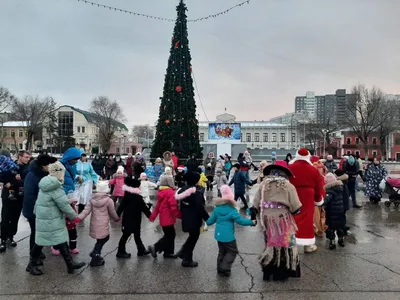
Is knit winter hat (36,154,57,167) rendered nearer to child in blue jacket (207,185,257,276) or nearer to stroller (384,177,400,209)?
child in blue jacket (207,185,257,276)

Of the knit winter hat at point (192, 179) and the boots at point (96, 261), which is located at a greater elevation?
the knit winter hat at point (192, 179)

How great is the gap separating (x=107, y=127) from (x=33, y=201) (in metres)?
70.5

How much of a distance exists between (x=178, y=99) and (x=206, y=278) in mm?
14946

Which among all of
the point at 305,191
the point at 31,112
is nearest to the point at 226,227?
the point at 305,191

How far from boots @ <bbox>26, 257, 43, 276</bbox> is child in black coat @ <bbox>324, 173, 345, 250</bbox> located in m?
4.92

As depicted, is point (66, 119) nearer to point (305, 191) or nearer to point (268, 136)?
point (268, 136)

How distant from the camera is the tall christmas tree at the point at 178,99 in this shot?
19156 millimetres

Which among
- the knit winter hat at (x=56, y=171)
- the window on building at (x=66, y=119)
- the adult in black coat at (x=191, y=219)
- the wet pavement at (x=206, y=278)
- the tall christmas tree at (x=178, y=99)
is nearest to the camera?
the wet pavement at (x=206, y=278)

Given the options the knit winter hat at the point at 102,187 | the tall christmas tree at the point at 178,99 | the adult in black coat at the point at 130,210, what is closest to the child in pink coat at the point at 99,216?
the knit winter hat at the point at 102,187

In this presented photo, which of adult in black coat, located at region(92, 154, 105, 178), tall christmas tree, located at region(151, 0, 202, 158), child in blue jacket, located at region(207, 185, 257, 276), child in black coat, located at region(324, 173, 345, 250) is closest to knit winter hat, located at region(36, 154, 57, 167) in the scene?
child in blue jacket, located at region(207, 185, 257, 276)

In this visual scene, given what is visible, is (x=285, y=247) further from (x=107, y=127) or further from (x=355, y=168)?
(x=107, y=127)

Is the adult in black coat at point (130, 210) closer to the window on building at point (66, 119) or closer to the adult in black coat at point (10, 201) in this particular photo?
the adult in black coat at point (10, 201)

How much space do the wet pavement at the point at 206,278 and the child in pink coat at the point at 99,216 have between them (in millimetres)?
281

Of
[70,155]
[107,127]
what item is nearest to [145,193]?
[70,155]
